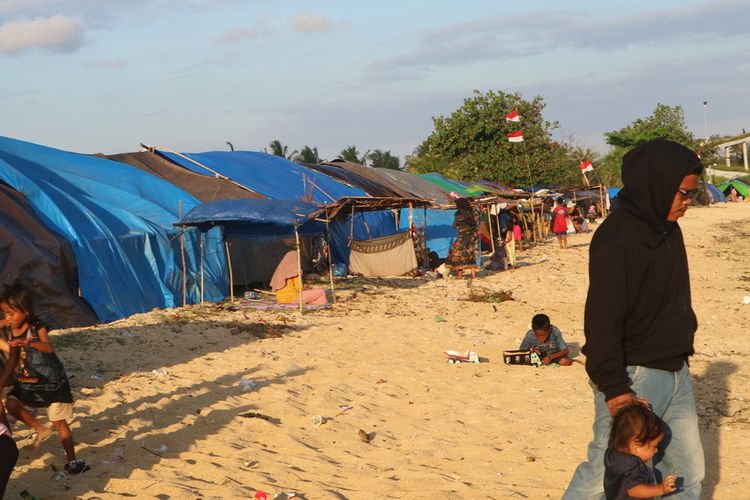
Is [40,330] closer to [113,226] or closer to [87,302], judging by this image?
[87,302]

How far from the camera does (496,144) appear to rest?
45.6 meters

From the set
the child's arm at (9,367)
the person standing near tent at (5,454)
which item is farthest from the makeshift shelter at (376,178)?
the person standing near tent at (5,454)

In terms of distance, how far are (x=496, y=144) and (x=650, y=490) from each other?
1677 inches

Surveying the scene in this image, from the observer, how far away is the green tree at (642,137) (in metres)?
61.9

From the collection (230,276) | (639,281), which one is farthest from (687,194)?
(230,276)

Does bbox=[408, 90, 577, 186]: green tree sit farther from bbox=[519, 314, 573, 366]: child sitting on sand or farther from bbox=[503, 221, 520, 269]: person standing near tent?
bbox=[519, 314, 573, 366]: child sitting on sand

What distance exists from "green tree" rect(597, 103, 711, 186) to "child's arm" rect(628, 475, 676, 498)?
5416cm

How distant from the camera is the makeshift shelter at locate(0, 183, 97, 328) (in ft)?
42.0

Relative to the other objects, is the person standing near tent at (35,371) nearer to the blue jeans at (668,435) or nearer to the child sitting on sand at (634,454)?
the blue jeans at (668,435)

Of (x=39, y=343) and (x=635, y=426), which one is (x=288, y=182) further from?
(x=635, y=426)

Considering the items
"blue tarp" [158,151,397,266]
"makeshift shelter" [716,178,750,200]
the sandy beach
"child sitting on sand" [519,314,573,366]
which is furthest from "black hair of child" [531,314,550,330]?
"makeshift shelter" [716,178,750,200]

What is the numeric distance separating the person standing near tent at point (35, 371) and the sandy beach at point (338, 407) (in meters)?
0.30

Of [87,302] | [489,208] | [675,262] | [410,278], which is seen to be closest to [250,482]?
[675,262]

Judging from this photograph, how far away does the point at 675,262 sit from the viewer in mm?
3830
